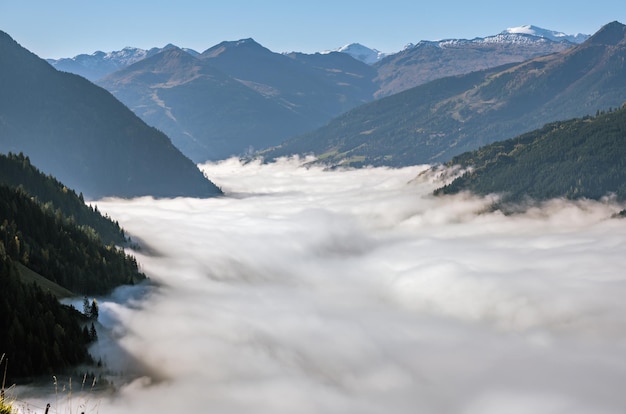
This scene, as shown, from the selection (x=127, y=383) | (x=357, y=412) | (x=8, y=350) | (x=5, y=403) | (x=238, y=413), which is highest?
(x=5, y=403)

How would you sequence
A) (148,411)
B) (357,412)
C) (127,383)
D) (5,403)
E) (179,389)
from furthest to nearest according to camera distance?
(357,412)
(179,389)
(127,383)
(148,411)
(5,403)

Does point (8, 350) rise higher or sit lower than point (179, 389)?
higher

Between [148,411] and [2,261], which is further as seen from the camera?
[2,261]

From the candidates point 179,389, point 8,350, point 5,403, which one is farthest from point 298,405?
point 5,403

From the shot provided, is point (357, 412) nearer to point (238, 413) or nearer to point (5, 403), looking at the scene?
point (238, 413)

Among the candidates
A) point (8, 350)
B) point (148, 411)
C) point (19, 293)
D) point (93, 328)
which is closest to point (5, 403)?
point (148, 411)

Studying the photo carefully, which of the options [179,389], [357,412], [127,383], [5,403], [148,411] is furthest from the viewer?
[357,412]
